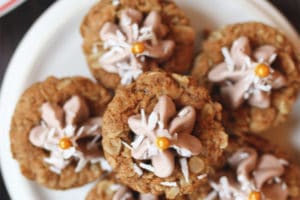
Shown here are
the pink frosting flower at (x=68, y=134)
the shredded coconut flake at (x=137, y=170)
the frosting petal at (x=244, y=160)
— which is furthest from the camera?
the frosting petal at (x=244, y=160)

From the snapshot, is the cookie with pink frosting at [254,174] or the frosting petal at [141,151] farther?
the cookie with pink frosting at [254,174]

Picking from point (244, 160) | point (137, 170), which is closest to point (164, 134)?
point (137, 170)

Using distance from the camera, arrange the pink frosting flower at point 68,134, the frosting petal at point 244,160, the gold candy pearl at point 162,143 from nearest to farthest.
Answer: the gold candy pearl at point 162,143, the pink frosting flower at point 68,134, the frosting petal at point 244,160

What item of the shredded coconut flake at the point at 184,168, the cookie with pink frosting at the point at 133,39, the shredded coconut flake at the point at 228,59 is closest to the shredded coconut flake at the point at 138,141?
the shredded coconut flake at the point at 184,168

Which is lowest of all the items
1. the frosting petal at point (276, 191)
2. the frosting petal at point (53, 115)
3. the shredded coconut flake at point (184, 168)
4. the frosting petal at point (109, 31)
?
the frosting petal at point (276, 191)

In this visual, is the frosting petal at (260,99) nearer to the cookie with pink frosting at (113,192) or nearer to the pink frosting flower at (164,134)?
the pink frosting flower at (164,134)

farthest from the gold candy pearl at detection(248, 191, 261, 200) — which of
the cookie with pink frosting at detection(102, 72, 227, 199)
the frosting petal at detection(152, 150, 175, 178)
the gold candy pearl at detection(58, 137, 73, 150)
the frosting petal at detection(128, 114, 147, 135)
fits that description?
the gold candy pearl at detection(58, 137, 73, 150)

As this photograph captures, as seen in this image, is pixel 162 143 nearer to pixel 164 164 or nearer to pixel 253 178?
pixel 164 164
